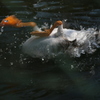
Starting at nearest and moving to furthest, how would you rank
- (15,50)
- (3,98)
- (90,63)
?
(3,98) → (90,63) → (15,50)

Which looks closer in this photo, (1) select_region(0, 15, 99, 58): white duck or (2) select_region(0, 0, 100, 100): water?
(2) select_region(0, 0, 100, 100): water

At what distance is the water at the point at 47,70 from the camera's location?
3.66 meters

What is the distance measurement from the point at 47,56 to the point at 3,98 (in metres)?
1.14

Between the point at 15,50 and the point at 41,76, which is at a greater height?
the point at 15,50

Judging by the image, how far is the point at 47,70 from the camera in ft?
13.8

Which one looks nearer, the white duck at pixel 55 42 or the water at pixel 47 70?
the water at pixel 47 70

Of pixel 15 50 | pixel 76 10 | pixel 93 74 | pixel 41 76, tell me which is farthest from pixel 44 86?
pixel 76 10

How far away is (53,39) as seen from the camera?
423cm

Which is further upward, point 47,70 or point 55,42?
point 55,42

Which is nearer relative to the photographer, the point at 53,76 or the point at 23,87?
the point at 23,87

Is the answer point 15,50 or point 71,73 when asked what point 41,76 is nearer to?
point 71,73

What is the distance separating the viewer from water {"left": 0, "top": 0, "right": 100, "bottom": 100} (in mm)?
3656

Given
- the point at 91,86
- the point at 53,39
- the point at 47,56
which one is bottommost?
the point at 91,86

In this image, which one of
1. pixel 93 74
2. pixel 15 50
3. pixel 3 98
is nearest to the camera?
pixel 3 98
